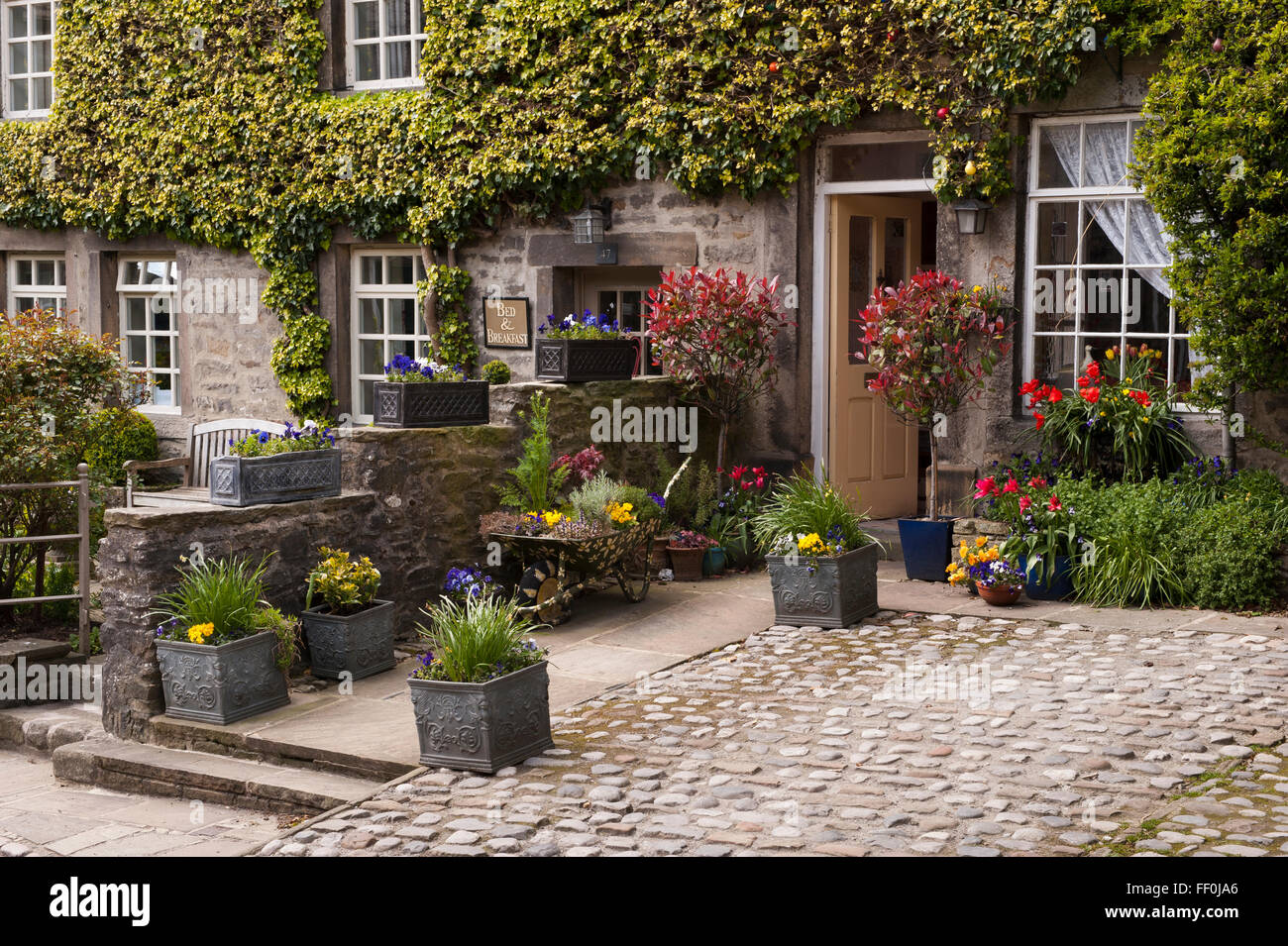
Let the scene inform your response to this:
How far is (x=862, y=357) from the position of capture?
10383 millimetres

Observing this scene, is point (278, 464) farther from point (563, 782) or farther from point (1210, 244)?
point (1210, 244)

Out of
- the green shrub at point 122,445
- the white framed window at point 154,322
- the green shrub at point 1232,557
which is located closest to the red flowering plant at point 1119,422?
the green shrub at point 1232,557

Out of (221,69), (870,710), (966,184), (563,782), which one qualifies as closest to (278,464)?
(563,782)

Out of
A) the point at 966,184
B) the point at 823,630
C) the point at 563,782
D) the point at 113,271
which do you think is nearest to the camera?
the point at 563,782

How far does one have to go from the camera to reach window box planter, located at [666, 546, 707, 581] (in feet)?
31.8

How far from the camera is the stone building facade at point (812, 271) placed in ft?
31.3

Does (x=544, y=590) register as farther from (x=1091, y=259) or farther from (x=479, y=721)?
(x=1091, y=259)

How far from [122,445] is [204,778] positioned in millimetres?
7935

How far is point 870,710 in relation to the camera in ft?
21.7

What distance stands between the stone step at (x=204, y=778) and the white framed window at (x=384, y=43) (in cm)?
723

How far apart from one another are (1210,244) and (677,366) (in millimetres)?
3443

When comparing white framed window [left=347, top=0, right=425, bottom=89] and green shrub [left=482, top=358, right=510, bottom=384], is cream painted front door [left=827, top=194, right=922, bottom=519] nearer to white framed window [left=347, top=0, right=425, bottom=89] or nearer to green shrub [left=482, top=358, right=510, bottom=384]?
green shrub [left=482, top=358, right=510, bottom=384]

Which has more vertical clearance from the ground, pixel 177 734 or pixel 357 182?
pixel 357 182

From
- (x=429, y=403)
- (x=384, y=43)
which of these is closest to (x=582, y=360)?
(x=429, y=403)
